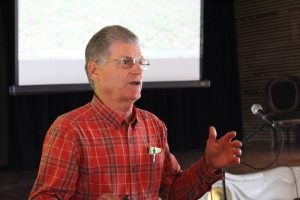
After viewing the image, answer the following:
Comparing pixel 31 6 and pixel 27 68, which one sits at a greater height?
pixel 31 6

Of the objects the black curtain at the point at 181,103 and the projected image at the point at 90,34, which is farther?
the black curtain at the point at 181,103

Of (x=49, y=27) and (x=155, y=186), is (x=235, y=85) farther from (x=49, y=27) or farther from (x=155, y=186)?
(x=155, y=186)

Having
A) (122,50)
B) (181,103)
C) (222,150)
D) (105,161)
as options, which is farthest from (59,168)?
(181,103)

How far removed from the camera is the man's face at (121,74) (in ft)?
5.12

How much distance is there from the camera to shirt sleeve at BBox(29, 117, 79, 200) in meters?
1.45

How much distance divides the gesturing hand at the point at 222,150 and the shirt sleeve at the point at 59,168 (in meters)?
0.44

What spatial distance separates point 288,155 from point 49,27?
9.33ft

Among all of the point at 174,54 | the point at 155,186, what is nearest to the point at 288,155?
the point at 174,54

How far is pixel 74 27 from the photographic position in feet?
16.1

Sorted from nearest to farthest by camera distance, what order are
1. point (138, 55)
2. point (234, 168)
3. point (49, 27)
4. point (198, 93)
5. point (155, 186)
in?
1. point (138, 55)
2. point (155, 186)
3. point (234, 168)
4. point (49, 27)
5. point (198, 93)

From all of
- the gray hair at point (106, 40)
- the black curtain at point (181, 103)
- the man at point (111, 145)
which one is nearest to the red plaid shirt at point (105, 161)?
the man at point (111, 145)

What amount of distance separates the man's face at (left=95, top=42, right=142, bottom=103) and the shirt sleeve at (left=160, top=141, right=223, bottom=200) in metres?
0.30

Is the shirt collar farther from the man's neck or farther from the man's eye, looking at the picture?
the man's eye

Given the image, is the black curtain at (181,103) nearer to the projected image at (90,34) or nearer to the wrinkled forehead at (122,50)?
the projected image at (90,34)
